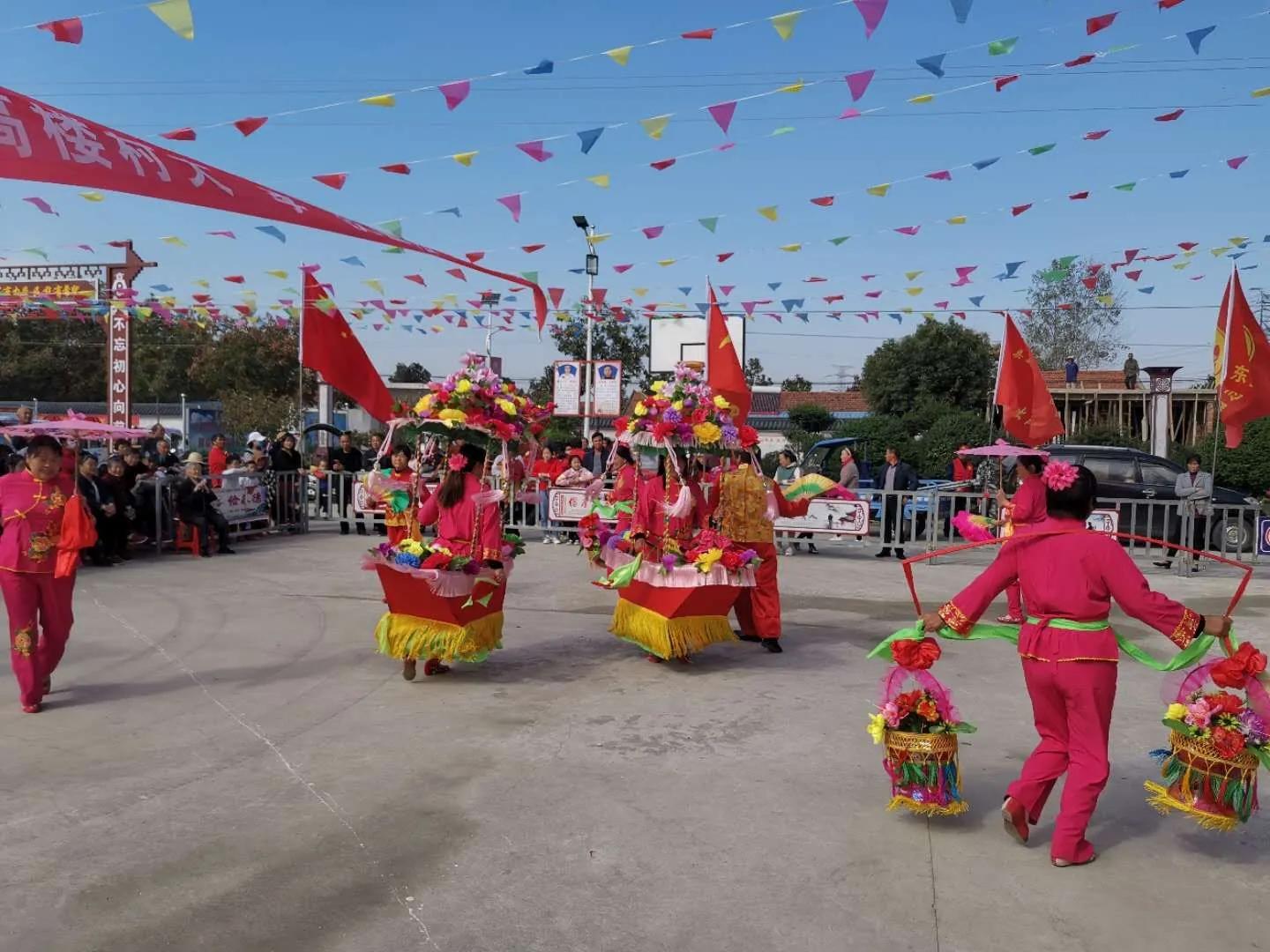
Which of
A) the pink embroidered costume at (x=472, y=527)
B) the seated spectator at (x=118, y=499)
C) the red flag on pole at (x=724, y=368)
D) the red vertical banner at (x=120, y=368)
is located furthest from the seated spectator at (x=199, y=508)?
the red vertical banner at (x=120, y=368)

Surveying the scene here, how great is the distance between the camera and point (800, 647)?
28.3 ft

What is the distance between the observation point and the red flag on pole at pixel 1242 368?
1120cm

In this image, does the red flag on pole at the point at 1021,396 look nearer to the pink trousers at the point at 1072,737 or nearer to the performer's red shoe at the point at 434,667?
the performer's red shoe at the point at 434,667

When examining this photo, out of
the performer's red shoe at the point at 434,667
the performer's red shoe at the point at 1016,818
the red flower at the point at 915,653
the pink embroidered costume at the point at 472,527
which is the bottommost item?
the performer's red shoe at the point at 434,667

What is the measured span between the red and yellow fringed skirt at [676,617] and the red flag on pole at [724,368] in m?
7.11

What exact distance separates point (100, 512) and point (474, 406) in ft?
24.0

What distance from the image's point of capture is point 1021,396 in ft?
41.5

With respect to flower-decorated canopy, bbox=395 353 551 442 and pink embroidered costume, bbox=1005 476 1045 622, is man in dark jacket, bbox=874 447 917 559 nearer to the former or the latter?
pink embroidered costume, bbox=1005 476 1045 622

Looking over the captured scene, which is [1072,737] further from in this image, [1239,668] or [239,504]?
[239,504]

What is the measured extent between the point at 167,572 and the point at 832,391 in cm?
4543

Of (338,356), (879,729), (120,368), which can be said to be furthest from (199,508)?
(120,368)

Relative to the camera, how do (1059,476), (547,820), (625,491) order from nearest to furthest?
(1059,476)
(547,820)
(625,491)

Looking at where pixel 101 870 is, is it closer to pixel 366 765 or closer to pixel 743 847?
pixel 366 765

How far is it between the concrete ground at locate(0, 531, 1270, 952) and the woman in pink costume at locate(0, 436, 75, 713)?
37 cm
